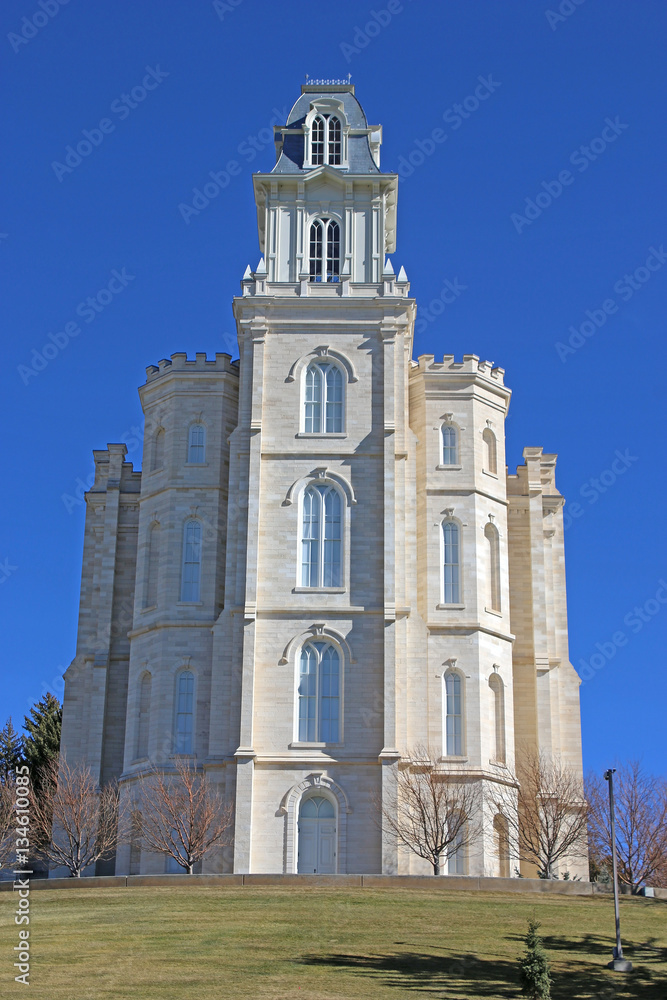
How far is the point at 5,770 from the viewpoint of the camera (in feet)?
216

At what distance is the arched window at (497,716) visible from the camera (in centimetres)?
5250

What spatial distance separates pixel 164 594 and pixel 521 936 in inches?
921

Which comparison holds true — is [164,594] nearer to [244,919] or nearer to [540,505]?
[540,505]

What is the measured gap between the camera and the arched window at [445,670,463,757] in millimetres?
51594

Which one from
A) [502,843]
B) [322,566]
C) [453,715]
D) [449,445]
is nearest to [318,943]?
[502,843]

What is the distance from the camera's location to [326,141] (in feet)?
196

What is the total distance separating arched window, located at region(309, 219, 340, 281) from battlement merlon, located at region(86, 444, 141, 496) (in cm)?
1086

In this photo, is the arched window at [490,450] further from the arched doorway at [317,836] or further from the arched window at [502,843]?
the arched doorway at [317,836]

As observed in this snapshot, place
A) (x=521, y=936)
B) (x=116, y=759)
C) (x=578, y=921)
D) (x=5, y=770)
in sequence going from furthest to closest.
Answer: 1. (x=5, y=770)
2. (x=116, y=759)
3. (x=578, y=921)
4. (x=521, y=936)

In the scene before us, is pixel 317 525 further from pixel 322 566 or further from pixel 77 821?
pixel 77 821

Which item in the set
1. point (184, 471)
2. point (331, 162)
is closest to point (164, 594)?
point (184, 471)

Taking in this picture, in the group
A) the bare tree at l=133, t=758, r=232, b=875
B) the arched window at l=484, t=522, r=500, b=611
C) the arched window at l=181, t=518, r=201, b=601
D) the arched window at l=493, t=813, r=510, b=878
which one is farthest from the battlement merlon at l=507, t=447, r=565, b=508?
the bare tree at l=133, t=758, r=232, b=875

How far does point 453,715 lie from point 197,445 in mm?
14391

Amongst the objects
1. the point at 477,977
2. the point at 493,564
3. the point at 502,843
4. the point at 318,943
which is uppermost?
the point at 493,564
